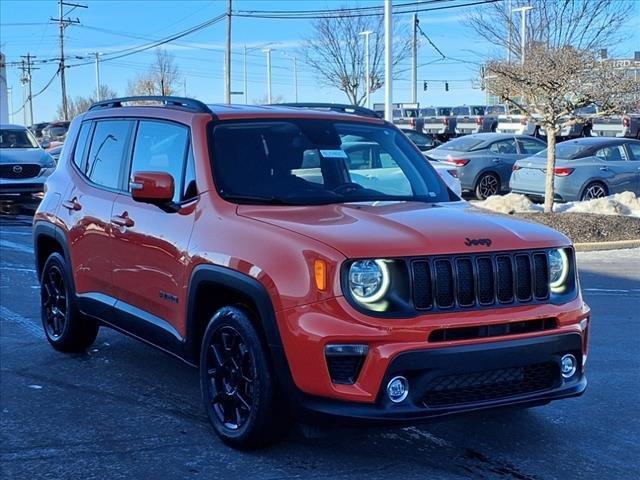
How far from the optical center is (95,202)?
6.08 metres

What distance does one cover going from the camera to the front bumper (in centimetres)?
403

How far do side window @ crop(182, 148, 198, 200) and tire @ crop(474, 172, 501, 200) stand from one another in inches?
568

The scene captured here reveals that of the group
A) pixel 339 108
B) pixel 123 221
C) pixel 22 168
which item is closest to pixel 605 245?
pixel 339 108

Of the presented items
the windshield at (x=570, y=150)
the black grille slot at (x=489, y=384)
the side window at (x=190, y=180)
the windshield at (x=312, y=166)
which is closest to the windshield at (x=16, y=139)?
the windshield at (x=570, y=150)

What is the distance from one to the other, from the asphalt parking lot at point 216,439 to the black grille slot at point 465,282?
2.13 feet

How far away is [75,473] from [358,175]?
97.3 inches

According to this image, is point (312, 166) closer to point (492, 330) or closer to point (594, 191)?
point (492, 330)

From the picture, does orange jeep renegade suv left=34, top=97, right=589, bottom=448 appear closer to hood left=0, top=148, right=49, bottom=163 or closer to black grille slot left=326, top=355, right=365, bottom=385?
black grille slot left=326, top=355, right=365, bottom=385

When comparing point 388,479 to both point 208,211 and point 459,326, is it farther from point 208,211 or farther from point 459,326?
point 208,211

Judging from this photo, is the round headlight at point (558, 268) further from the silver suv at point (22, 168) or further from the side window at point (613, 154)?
the silver suv at point (22, 168)

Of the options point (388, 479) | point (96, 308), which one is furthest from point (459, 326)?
point (96, 308)

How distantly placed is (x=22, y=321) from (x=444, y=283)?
5.18m

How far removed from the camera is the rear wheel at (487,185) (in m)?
19.0

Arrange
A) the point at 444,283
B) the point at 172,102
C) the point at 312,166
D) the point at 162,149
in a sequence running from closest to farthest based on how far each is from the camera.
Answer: the point at 444,283
the point at 312,166
the point at 162,149
the point at 172,102
